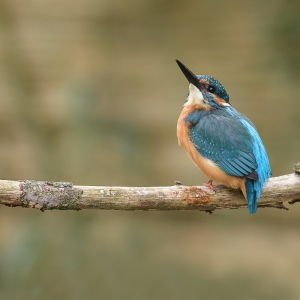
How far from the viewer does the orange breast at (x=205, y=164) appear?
3.15m

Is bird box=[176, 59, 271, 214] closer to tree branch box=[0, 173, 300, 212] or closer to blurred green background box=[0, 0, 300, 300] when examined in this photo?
tree branch box=[0, 173, 300, 212]

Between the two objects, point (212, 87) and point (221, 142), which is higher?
point (212, 87)

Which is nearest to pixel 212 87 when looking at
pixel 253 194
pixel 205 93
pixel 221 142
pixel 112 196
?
pixel 205 93

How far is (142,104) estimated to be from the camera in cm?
583

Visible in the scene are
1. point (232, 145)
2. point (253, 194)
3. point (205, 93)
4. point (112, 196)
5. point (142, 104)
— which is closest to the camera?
point (112, 196)

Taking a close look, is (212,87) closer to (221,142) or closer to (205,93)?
(205,93)

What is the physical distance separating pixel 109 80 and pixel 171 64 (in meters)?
0.62

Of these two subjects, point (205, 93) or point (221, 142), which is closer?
point (221, 142)

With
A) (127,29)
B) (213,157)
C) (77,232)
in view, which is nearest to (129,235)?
(77,232)

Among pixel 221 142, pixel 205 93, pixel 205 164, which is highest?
pixel 205 93

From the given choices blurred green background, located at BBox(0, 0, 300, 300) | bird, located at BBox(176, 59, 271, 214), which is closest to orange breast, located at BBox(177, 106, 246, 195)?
bird, located at BBox(176, 59, 271, 214)

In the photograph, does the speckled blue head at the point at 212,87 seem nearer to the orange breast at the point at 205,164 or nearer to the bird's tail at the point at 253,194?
the orange breast at the point at 205,164

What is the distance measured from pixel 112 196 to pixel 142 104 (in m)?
3.15

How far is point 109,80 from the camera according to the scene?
5.77 meters
